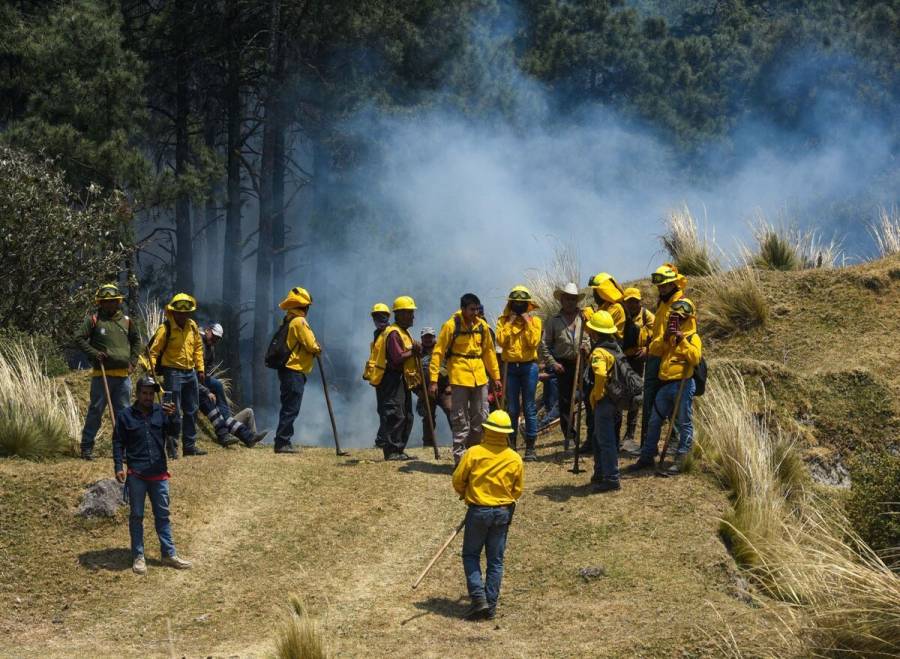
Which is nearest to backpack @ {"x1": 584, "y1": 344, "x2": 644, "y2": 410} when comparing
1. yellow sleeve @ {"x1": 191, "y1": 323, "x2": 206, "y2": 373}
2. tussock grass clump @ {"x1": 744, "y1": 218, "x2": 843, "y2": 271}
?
yellow sleeve @ {"x1": 191, "y1": 323, "x2": 206, "y2": 373}

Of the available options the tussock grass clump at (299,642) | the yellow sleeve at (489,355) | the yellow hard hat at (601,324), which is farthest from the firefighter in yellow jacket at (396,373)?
the tussock grass clump at (299,642)

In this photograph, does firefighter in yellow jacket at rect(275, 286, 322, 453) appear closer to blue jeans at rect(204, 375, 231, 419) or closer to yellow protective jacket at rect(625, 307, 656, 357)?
blue jeans at rect(204, 375, 231, 419)

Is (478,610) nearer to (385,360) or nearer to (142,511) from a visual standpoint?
(142,511)

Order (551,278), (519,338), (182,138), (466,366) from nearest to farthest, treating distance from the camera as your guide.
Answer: (466,366), (519,338), (551,278), (182,138)

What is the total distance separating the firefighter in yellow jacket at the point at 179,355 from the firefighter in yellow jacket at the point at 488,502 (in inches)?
184

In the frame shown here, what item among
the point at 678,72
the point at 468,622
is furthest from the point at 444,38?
the point at 468,622

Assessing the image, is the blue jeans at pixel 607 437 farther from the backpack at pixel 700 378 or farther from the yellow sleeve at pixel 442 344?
the yellow sleeve at pixel 442 344

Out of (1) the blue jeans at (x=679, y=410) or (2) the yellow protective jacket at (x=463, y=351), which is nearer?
(1) the blue jeans at (x=679, y=410)

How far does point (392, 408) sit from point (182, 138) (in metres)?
16.2

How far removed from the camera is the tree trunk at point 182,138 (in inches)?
1094

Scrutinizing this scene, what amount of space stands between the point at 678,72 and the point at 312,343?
68.5 feet

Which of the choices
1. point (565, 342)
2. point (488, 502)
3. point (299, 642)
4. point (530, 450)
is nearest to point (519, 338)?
point (565, 342)

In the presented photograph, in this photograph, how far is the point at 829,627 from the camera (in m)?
8.36

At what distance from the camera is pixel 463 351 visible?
13.1m
